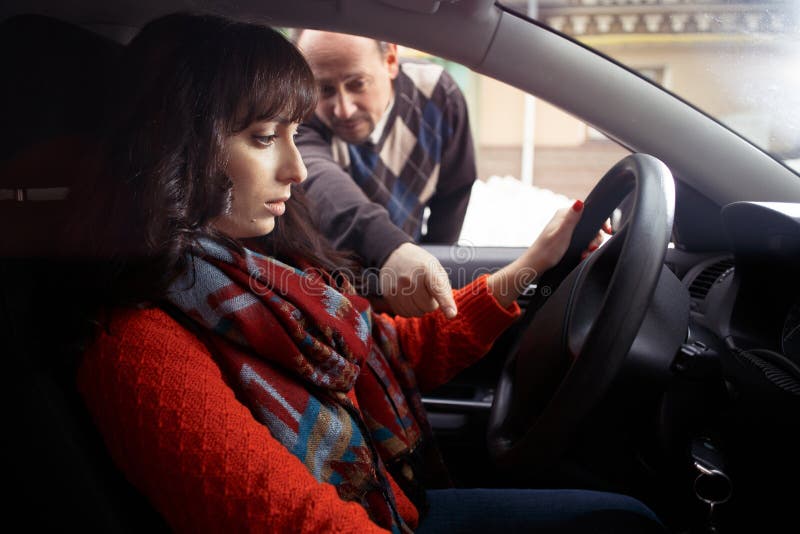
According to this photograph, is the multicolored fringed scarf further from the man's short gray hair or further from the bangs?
the man's short gray hair

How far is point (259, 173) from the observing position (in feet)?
2.59

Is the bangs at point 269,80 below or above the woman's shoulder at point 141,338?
above

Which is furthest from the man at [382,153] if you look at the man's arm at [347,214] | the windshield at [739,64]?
the windshield at [739,64]

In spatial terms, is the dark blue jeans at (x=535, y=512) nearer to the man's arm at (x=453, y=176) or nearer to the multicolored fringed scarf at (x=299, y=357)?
the multicolored fringed scarf at (x=299, y=357)

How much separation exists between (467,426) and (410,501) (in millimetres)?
531

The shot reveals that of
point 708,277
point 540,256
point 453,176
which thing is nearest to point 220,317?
point 540,256

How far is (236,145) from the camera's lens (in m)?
0.77

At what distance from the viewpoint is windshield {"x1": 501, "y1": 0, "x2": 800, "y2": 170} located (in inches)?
40.5

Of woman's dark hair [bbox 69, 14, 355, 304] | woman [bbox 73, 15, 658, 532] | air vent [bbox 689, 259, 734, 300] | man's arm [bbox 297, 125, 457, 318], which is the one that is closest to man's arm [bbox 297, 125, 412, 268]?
man's arm [bbox 297, 125, 457, 318]

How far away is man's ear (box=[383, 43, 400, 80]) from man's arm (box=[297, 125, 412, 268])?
6.3 inches

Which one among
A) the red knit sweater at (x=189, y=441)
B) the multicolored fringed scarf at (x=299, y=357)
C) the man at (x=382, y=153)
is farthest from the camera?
the man at (x=382, y=153)

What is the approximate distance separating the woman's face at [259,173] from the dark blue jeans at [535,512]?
47 cm

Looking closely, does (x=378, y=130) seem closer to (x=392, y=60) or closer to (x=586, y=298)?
(x=392, y=60)

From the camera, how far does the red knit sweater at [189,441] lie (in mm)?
651
